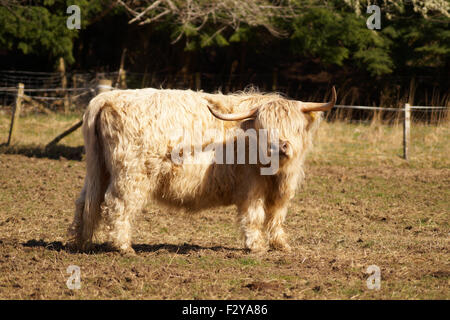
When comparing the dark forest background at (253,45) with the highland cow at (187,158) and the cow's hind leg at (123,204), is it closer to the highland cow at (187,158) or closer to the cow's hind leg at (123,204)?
the highland cow at (187,158)

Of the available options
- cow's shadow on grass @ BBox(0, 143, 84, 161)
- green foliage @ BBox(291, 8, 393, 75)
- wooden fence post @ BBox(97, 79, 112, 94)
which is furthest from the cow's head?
green foliage @ BBox(291, 8, 393, 75)

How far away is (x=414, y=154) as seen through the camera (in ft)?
35.0

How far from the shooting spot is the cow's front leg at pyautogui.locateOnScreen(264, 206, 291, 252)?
201 inches

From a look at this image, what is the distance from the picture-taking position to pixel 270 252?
502 centimetres

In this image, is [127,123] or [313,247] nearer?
[127,123]

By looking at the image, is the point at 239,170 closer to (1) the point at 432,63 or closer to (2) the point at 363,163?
(2) the point at 363,163

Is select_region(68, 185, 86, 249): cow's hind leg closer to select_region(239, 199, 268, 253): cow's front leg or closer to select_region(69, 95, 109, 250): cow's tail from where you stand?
select_region(69, 95, 109, 250): cow's tail

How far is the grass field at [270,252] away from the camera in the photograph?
153 inches

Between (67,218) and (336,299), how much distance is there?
3.74 metres


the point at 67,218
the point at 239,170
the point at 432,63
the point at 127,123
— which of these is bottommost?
the point at 67,218

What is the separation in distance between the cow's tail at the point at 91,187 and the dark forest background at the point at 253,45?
21.4ft

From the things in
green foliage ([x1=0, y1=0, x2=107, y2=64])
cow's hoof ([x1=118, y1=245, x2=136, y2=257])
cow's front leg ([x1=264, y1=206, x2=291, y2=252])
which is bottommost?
cow's hoof ([x1=118, y1=245, x2=136, y2=257])

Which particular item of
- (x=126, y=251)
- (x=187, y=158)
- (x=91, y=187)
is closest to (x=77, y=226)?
(x=91, y=187)
